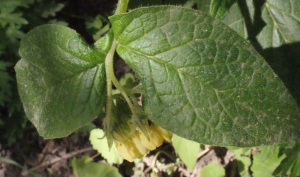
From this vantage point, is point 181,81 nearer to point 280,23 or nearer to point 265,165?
point 280,23

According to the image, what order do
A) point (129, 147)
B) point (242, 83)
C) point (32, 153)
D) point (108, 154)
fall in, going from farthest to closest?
point (32, 153), point (108, 154), point (129, 147), point (242, 83)

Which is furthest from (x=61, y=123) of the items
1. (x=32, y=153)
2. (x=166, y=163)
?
(x=32, y=153)

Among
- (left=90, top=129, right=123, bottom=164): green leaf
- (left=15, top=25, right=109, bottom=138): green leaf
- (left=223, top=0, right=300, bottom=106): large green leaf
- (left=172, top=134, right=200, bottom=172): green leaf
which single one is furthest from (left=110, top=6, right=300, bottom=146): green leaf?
(left=90, top=129, right=123, bottom=164): green leaf

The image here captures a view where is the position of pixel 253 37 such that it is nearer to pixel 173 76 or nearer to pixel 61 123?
pixel 173 76

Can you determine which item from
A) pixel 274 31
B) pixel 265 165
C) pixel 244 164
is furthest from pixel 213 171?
pixel 274 31

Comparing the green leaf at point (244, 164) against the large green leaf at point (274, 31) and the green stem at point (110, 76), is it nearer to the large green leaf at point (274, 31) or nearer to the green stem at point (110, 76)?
the large green leaf at point (274, 31)

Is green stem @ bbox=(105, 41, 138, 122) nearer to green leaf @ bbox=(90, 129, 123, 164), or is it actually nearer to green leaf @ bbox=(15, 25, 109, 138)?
green leaf @ bbox=(15, 25, 109, 138)

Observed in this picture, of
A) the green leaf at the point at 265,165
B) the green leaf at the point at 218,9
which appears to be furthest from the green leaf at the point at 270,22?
the green leaf at the point at 265,165
